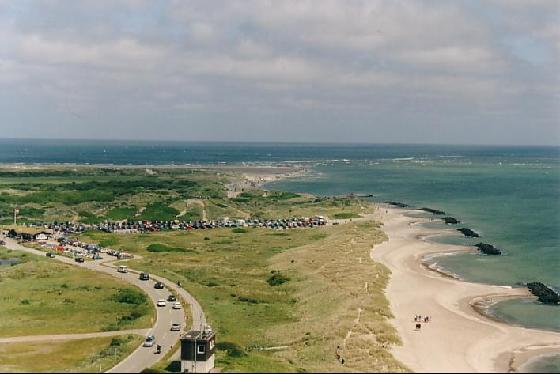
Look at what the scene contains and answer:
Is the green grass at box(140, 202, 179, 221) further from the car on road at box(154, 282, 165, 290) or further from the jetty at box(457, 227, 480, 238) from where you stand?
the car on road at box(154, 282, 165, 290)

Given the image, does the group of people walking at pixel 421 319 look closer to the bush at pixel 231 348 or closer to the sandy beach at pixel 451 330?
the sandy beach at pixel 451 330

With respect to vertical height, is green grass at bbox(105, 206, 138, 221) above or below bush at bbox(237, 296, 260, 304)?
above

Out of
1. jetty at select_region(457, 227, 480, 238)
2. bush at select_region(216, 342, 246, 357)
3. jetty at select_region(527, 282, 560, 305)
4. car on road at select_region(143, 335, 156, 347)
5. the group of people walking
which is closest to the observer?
bush at select_region(216, 342, 246, 357)

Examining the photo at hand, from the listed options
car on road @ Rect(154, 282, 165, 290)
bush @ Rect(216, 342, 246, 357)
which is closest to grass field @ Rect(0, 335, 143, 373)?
bush @ Rect(216, 342, 246, 357)

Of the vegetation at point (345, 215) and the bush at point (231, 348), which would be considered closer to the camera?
the bush at point (231, 348)

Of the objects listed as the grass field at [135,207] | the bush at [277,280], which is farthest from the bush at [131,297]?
the grass field at [135,207]

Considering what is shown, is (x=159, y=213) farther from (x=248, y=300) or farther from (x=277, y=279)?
(x=248, y=300)
